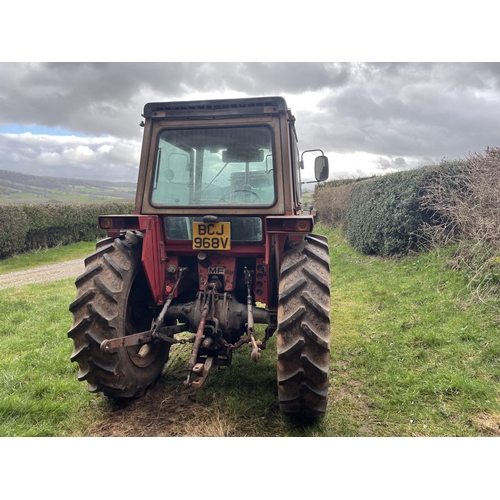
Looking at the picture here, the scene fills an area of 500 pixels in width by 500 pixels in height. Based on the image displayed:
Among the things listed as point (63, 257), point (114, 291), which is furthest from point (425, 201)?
point (63, 257)

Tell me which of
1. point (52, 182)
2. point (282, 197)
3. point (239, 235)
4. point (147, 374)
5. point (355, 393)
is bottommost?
point (355, 393)

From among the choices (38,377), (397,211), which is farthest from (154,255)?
(397,211)

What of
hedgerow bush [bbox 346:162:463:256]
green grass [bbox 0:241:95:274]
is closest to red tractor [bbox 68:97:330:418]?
hedgerow bush [bbox 346:162:463:256]

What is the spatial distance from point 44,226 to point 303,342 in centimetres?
1483

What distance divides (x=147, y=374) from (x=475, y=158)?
6.57 m

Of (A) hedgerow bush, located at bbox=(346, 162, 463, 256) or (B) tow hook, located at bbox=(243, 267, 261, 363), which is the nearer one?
(B) tow hook, located at bbox=(243, 267, 261, 363)

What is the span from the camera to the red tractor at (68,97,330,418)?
2.89 metres

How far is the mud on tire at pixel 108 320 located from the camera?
288cm

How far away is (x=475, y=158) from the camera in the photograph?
6.77 metres

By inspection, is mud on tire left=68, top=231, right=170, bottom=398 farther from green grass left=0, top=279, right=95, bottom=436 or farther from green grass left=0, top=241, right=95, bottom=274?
green grass left=0, top=241, right=95, bottom=274

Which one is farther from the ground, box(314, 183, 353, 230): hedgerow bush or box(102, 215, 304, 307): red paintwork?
box(314, 183, 353, 230): hedgerow bush

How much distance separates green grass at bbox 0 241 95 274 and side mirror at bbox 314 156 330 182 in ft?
35.6

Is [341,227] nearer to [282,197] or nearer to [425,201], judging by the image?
[425,201]

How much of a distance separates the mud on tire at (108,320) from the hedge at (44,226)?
38.7 ft
